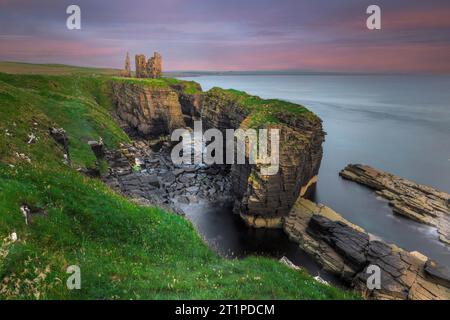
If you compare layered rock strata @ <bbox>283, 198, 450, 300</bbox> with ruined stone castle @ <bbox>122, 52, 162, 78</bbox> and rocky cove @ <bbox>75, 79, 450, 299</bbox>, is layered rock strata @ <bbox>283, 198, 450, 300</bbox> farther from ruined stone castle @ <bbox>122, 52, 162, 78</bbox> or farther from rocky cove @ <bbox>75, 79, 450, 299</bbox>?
ruined stone castle @ <bbox>122, 52, 162, 78</bbox>

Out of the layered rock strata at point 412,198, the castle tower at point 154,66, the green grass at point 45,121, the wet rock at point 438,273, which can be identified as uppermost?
the castle tower at point 154,66

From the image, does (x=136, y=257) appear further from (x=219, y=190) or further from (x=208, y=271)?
(x=219, y=190)

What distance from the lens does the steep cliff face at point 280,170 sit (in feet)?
160

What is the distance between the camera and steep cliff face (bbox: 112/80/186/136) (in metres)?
104

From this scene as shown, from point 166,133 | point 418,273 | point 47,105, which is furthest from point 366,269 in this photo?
point 166,133

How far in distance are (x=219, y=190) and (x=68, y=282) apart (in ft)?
167

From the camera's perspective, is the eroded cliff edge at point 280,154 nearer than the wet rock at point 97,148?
Yes

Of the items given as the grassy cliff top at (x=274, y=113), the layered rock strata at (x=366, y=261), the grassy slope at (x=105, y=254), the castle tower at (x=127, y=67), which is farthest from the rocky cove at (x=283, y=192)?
the castle tower at (x=127, y=67)

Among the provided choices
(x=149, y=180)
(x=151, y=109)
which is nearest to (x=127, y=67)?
(x=151, y=109)

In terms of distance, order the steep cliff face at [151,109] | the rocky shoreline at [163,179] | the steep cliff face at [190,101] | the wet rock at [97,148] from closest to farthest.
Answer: the rocky shoreline at [163,179] → the wet rock at [97,148] → the steep cliff face at [151,109] → the steep cliff face at [190,101]

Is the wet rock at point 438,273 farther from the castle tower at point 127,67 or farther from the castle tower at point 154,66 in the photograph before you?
the castle tower at point 127,67

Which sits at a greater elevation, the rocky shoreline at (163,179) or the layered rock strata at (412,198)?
the rocky shoreline at (163,179)

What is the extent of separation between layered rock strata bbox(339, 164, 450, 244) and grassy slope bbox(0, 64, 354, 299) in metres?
44.6

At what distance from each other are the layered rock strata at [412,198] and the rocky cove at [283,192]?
13.6m
